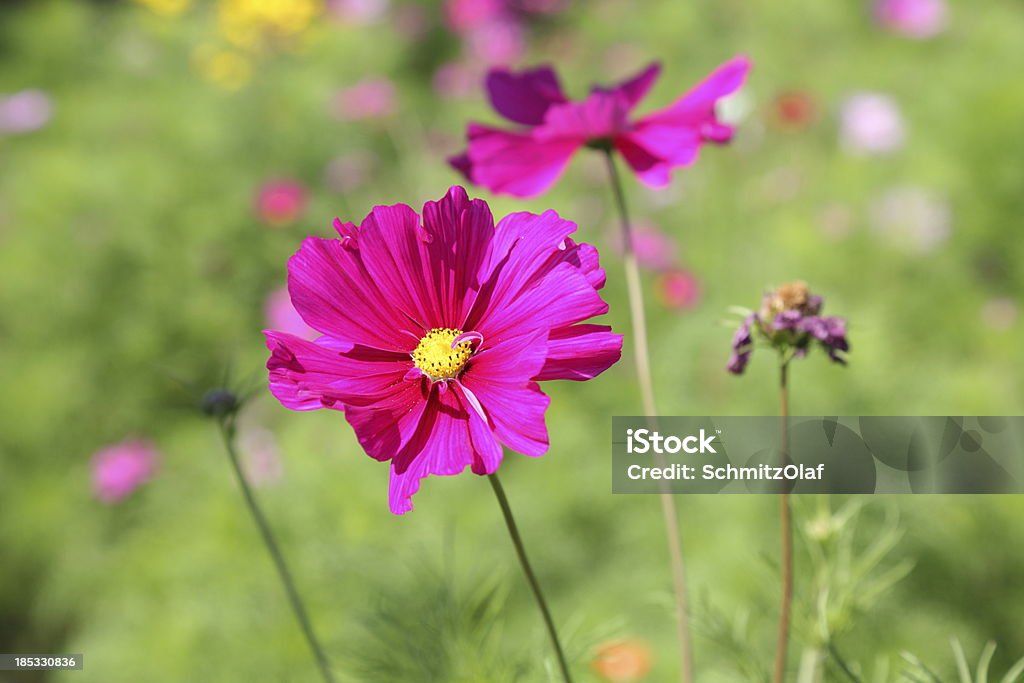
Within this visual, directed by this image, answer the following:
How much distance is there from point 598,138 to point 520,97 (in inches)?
3.1

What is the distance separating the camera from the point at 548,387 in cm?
145

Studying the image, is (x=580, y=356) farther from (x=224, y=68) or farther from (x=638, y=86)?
(x=224, y=68)

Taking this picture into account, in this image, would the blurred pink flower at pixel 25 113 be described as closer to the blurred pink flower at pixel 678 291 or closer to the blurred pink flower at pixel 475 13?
the blurred pink flower at pixel 475 13

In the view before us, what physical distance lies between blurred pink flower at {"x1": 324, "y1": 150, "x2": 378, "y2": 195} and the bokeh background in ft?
0.04

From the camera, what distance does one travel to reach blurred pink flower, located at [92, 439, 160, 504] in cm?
162

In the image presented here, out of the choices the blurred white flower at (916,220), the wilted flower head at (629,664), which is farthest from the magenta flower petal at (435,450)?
the blurred white flower at (916,220)

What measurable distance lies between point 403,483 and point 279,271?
6.23 feet

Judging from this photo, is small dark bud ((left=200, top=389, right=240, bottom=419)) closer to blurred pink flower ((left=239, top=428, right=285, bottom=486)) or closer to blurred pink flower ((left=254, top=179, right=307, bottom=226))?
blurred pink flower ((left=239, top=428, right=285, bottom=486))

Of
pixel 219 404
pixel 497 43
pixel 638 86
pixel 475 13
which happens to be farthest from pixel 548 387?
pixel 475 13

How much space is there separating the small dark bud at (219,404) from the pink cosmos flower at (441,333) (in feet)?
0.36

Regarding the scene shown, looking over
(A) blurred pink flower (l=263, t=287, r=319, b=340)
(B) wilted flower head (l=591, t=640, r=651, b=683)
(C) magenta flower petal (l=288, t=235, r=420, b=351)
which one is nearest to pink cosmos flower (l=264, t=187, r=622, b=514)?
(C) magenta flower petal (l=288, t=235, r=420, b=351)

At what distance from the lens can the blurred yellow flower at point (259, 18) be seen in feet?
8.66

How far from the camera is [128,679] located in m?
1.22

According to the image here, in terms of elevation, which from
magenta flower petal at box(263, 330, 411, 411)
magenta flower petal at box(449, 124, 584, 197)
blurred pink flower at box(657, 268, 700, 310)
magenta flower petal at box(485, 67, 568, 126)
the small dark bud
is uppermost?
blurred pink flower at box(657, 268, 700, 310)
